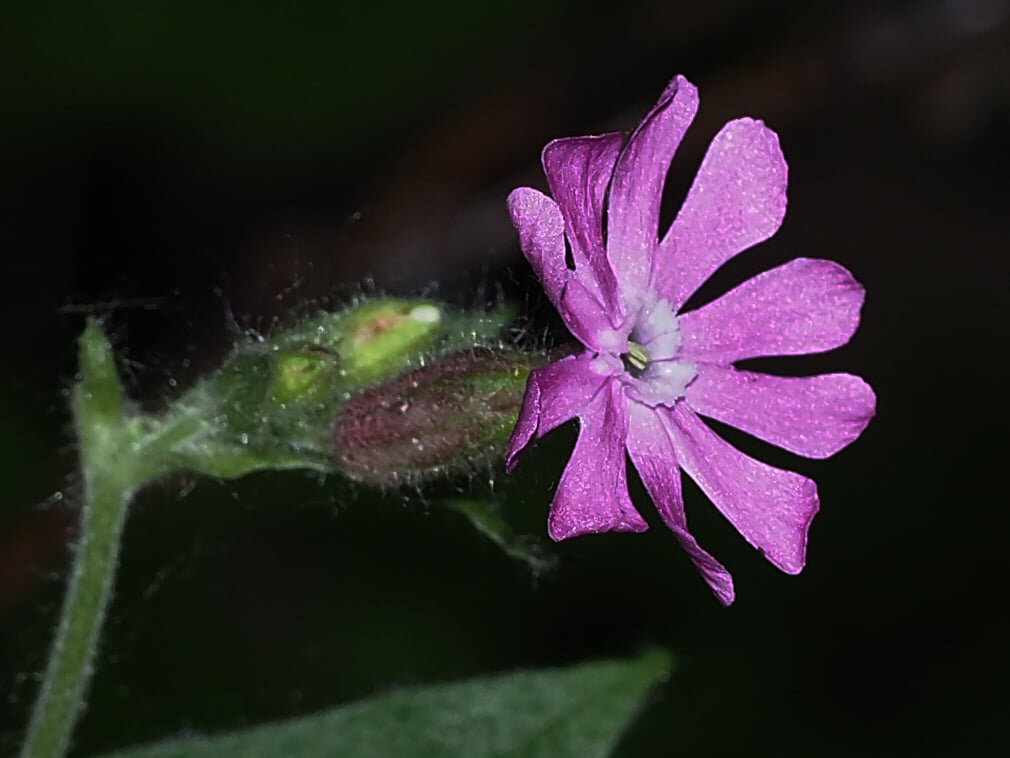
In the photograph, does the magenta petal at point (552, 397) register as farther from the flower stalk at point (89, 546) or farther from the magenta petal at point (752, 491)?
the flower stalk at point (89, 546)

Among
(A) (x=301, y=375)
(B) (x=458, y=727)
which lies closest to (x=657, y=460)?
(A) (x=301, y=375)

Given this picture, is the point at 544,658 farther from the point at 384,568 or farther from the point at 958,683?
the point at 958,683

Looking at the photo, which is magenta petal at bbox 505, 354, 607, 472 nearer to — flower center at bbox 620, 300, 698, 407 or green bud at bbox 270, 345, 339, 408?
flower center at bbox 620, 300, 698, 407

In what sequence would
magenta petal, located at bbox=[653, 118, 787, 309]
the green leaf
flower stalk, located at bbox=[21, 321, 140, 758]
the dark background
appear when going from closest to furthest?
magenta petal, located at bbox=[653, 118, 787, 309] → flower stalk, located at bbox=[21, 321, 140, 758] → the green leaf → the dark background

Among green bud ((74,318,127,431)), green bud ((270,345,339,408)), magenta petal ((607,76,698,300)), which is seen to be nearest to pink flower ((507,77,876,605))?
magenta petal ((607,76,698,300))

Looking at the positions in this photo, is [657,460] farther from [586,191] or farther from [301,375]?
[301,375]

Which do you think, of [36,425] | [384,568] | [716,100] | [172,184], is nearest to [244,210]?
[172,184]
